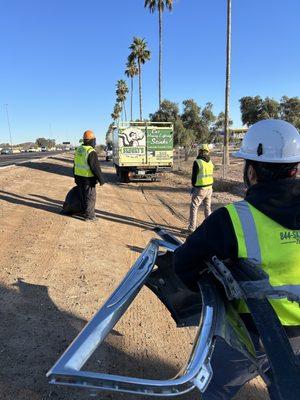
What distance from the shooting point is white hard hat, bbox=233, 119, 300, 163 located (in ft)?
6.88


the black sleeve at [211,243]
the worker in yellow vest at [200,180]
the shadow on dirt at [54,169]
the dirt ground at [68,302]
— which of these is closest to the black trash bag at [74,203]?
→ the dirt ground at [68,302]

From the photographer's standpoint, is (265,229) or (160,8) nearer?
(265,229)

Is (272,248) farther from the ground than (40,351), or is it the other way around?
(272,248)

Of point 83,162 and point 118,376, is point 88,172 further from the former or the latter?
point 118,376

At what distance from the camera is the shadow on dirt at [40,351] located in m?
3.42

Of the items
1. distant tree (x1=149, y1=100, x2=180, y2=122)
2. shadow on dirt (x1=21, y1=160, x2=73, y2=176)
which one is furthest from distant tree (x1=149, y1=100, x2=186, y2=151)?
shadow on dirt (x1=21, y1=160, x2=73, y2=176)

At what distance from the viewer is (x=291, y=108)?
6525 cm

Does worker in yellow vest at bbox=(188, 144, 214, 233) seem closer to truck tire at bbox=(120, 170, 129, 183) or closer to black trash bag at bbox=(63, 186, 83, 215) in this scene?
black trash bag at bbox=(63, 186, 83, 215)

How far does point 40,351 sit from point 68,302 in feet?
3.91

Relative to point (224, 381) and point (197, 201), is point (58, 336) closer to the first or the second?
point (224, 381)

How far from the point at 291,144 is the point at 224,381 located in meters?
1.30

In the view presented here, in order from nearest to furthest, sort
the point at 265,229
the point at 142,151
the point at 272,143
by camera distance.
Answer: the point at 265,229 < the point at 272,143 < the point at 142,151

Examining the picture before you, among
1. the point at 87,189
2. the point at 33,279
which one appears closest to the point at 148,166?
the point at 87,189

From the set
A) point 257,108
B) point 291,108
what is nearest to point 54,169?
point 257,108
